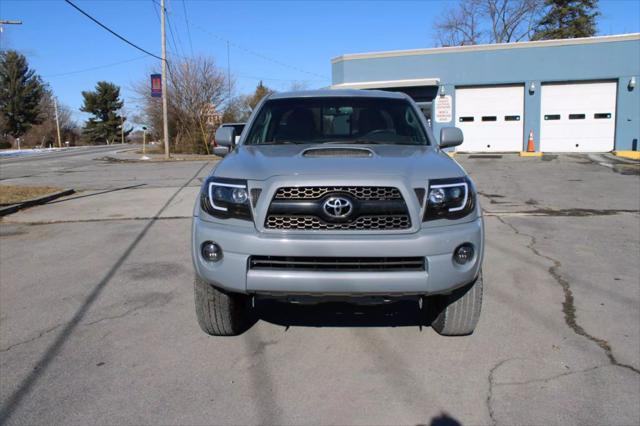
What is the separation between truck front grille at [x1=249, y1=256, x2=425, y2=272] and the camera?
327cm

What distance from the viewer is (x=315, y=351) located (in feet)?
12.8

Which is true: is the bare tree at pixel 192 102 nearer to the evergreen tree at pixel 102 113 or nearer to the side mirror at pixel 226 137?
the side mirror at pixel 226 137

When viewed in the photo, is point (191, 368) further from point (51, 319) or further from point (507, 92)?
point (507, 92)

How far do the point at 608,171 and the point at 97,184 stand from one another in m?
15.6

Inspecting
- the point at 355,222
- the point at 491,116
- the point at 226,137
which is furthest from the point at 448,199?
the point at 491,116

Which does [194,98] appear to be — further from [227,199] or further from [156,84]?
[227,199]

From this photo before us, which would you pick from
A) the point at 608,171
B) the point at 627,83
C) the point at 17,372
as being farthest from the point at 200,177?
the point at 627,83

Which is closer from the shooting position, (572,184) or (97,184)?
(572,184)

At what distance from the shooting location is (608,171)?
16.9m

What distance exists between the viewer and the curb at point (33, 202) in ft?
34.4

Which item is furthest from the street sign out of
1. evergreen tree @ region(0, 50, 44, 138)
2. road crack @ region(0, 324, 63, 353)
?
evergreen tree @ region(0, 50, 44, 138)

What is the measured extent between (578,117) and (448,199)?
80.2 feet

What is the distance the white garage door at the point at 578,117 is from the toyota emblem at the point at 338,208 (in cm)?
2438

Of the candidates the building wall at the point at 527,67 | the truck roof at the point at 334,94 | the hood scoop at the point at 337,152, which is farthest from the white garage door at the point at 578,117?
the hood scoop at the point at 337,152
